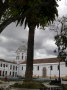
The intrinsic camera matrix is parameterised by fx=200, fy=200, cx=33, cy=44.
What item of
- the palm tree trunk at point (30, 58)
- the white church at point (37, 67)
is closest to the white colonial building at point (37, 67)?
the white church at point (37, 67)

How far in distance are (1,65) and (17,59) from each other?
12141mm

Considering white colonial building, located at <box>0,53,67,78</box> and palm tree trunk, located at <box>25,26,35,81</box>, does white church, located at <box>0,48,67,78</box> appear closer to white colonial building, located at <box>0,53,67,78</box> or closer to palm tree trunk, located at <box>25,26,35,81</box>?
white colonial building, located at <box>0,53,67,78</box>

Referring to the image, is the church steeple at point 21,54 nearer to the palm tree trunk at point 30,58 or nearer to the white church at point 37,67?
the white church at point 37,67

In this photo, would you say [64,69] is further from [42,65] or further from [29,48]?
[29,48]

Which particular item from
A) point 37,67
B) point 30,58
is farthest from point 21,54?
point 30,58

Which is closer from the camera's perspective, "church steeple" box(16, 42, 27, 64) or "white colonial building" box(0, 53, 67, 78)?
"white colonial building" box(0, 53, 67, 78)

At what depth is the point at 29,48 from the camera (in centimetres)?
2758

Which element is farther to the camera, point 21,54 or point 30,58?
point 21,54

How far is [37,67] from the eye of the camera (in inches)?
3354

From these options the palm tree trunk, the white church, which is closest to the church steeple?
the white church

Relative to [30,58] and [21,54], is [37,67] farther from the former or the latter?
[30,58]

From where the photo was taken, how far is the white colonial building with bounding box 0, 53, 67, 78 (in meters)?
77.3

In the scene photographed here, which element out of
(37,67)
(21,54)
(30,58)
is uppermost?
(21,54)

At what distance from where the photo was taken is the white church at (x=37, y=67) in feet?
253
